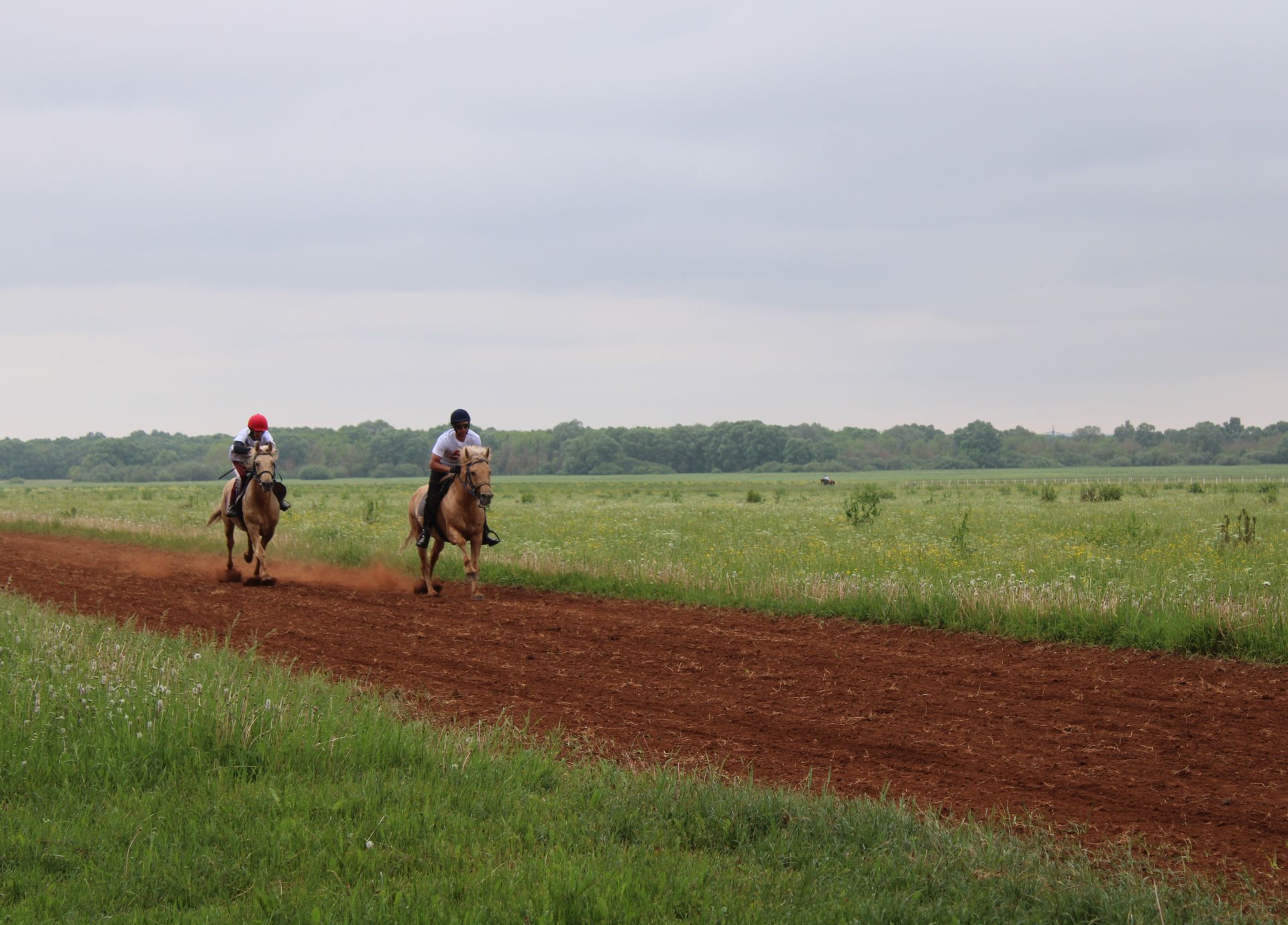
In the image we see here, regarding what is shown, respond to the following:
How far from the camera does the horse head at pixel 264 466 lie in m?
18.0

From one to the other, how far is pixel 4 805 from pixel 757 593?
11.1 metres

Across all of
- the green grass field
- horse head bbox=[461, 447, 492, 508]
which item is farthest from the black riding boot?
the green grass field

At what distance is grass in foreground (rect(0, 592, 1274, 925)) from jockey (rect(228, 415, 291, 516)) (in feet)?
37.7

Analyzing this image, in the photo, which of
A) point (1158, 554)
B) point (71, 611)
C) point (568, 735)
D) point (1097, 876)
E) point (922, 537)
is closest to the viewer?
point (1097, 876)

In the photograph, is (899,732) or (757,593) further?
(757,593)

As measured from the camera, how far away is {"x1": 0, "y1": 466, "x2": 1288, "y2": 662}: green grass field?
12.5 metres

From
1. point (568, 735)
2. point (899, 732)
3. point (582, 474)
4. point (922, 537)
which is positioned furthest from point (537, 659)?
point (582, 474)

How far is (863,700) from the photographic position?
32.0 ft

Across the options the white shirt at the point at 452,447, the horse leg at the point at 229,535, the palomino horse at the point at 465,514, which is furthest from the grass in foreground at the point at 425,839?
the horse leg at the point at 229,535

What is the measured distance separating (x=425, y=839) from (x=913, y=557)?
47.5 feet

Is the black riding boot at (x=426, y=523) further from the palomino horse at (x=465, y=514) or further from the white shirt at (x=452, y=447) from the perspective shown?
the white shirt at (x=452, y=447)

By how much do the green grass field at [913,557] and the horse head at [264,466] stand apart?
3.88 metres

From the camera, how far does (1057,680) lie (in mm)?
10344

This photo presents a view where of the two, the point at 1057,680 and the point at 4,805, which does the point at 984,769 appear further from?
the point at 4,805
